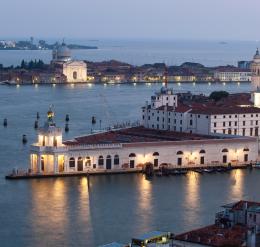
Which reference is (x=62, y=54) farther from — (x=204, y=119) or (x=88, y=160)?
(x=88, y=160)

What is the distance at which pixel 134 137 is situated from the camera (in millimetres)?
20406

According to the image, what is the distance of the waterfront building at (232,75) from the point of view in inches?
2361

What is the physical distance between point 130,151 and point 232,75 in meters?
41.8

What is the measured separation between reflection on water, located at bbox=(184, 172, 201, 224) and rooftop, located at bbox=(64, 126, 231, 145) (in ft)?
5.39

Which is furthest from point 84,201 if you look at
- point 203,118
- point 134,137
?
point 203,118

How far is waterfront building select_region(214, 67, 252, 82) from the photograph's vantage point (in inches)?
2361

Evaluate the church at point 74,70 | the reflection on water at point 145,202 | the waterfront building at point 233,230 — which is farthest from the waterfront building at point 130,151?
the church at point 74,70

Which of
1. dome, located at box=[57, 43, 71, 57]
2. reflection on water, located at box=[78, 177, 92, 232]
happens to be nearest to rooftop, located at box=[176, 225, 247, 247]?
reflection on water, located at box=[78, 177, 92, 232]

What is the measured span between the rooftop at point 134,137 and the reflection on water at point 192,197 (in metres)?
1.64

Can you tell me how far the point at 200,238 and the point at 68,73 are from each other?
48.3 meters

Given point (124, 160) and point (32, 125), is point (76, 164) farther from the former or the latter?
point (32, 125)

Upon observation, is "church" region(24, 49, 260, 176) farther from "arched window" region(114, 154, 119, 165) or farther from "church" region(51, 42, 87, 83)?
"church" region(51, 42, 87, 83)

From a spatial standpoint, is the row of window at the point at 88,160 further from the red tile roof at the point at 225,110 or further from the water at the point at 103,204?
the red tile roof at the point at 225,110

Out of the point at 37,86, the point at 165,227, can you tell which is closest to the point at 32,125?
the point at 165,227
